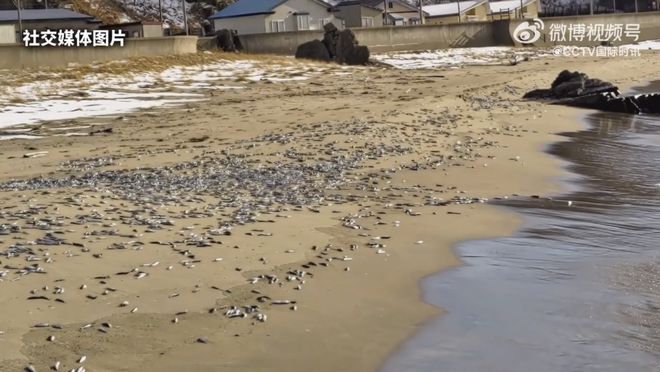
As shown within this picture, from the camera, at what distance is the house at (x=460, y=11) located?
6222cm

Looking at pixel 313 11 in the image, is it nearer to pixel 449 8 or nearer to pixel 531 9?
pixel 449 8

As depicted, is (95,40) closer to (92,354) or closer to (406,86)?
(406,86)

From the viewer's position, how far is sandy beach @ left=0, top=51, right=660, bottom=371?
163 inches

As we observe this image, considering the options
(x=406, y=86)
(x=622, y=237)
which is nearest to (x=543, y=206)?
(x=622, y=237)

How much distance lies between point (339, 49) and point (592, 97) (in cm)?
1250

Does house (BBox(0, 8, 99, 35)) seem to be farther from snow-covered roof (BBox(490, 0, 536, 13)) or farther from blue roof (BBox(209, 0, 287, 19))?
snow-covered roof (BBox(490, 0, 536, 13))

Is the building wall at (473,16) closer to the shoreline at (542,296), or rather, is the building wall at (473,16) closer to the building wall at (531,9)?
the building wall at (531,9)

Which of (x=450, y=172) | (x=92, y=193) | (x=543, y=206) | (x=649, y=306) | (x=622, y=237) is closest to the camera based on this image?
(x=649, y=306)

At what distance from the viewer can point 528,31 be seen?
1610 inches

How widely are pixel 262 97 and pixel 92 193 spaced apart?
36.7ft

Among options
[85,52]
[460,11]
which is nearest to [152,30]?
[85,52]

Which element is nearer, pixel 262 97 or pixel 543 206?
pixel 543 206

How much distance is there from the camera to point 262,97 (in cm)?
1844

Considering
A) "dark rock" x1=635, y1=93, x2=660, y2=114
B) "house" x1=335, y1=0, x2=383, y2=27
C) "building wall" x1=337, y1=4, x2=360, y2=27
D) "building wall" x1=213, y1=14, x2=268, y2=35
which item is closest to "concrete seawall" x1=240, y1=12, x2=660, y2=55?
"building wall" x1=213, y1=14, x2=268, y2=35
